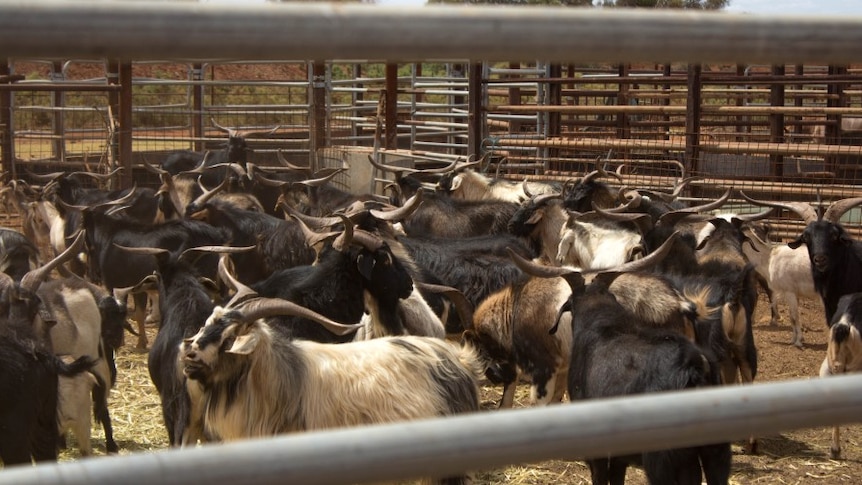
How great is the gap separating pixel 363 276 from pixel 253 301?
192 centimetres

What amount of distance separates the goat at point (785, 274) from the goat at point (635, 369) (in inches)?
188

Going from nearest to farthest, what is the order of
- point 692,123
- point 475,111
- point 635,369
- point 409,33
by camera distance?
1. point 409,33
2. point 635,369
3. point 692,123
4. point 475,111

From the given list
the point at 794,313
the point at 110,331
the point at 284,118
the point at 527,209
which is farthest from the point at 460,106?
the point at 284,118

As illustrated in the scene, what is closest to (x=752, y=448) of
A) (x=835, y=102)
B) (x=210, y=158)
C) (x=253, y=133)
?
(x=210, y=158)

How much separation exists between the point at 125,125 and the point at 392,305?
306 inches

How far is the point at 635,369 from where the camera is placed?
500cm

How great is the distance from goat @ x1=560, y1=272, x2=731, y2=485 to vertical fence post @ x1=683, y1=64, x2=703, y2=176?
7.06 meters

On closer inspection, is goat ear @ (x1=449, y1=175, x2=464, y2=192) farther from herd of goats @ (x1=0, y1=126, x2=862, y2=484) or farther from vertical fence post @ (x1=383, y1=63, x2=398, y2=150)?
vertical fence post @ (x1=383, y1=63, x2=398, y2=150)

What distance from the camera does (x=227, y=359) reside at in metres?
4.96

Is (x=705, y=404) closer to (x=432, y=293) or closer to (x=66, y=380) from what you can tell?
(x=66, y=380)

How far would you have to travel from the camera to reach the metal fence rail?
36.5 inches

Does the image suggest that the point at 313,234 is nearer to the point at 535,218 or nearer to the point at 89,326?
the point at 89,326

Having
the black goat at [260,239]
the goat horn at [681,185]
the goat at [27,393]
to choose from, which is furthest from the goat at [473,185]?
the goat at [27,393]

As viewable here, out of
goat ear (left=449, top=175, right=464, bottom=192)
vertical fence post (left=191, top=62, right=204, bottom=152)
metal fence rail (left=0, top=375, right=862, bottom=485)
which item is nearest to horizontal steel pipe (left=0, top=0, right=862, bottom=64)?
metal fence rail (left=0, top=375, right=862, bottom=485)
